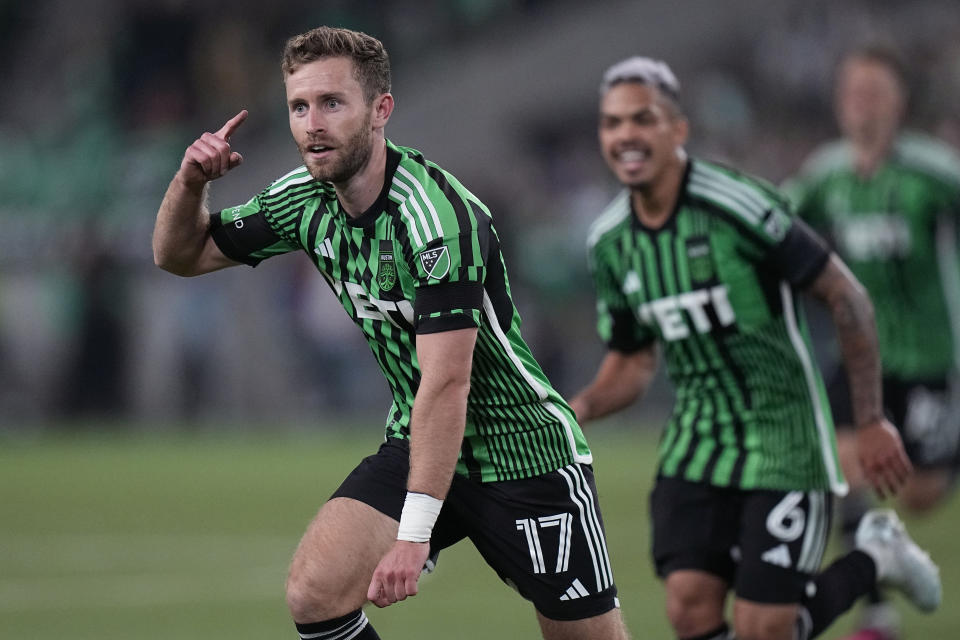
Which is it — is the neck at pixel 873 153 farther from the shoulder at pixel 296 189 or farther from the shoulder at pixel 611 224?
the shoulder at pixel 296 189

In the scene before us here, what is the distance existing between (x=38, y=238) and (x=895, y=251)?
12772 millimetres

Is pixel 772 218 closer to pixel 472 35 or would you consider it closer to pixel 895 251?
pixel 895 251

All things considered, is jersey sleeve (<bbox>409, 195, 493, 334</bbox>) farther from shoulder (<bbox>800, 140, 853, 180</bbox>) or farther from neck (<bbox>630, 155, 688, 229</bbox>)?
shoulder (<bbox>800, 140, 853, 180</bbox>)

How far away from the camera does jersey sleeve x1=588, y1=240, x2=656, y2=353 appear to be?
6457mm

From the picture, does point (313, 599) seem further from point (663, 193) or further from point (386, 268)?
point (663, 193)

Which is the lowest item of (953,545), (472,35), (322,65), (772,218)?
(953,545)

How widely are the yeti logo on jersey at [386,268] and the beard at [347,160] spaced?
9.2 inches

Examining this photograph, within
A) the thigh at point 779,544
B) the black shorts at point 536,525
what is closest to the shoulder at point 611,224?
the thigh at point 779,544

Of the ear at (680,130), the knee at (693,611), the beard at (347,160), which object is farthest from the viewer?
the ear at (680,130)

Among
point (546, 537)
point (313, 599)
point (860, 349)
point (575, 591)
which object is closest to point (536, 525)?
point (546, 537)

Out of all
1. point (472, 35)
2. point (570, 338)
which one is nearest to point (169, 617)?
point (570, 338)

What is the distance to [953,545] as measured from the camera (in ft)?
35.5

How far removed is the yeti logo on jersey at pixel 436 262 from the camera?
4734 millimetres

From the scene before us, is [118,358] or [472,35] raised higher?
[472,35]
